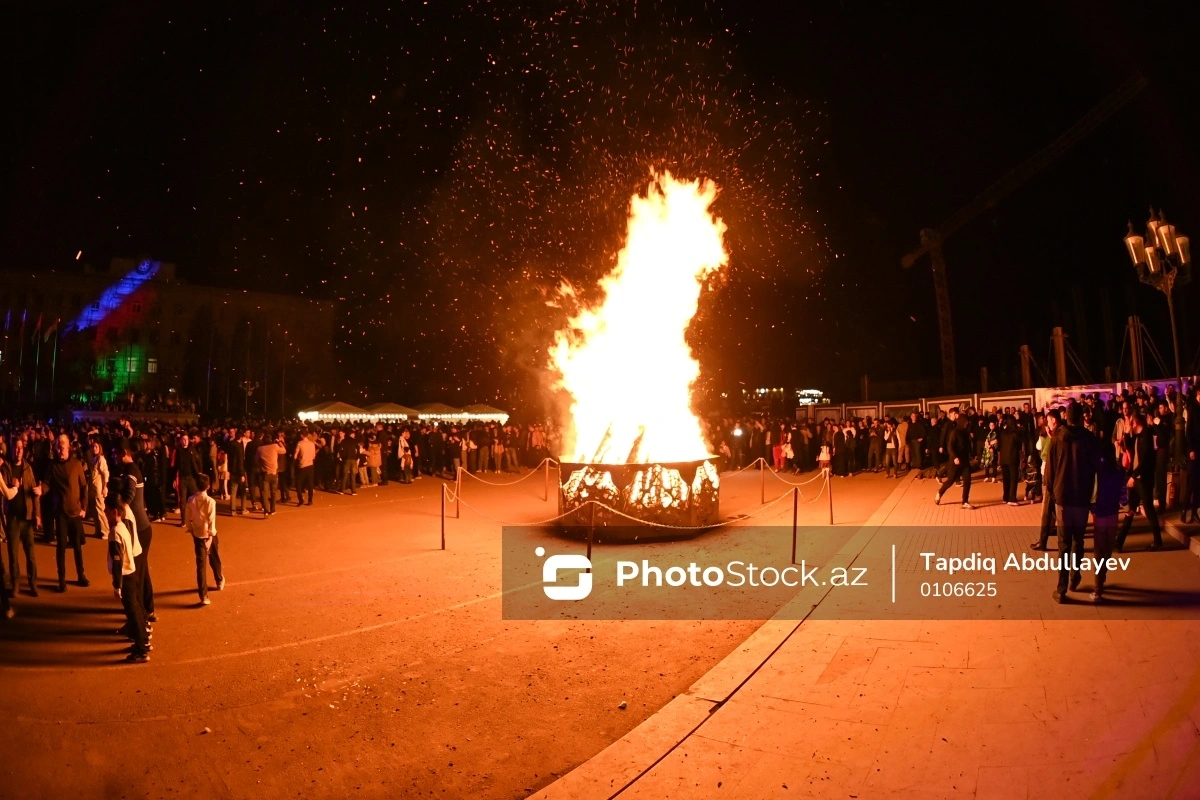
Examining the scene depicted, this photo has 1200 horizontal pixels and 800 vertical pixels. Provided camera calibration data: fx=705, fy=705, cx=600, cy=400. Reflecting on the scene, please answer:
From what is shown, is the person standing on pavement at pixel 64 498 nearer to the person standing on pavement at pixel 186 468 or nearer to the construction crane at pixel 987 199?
the person standing on pavement at pixel 186 468

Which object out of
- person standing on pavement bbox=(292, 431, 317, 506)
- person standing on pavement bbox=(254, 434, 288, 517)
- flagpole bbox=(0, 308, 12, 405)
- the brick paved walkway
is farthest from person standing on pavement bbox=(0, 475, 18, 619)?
flagpole bbox=(0, 308, 12, 405)

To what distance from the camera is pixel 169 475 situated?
15078mm

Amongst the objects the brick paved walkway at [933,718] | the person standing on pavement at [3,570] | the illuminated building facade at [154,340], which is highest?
the illuminated building facade at [154,340]

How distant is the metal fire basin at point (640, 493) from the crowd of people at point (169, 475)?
535 centimetres

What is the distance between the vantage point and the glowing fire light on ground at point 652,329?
44.1 feet

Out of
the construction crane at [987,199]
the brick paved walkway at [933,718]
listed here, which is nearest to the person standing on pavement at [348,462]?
the brick paved walkway at [933,718]

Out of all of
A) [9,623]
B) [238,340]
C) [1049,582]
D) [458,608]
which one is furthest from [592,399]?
[238,340]

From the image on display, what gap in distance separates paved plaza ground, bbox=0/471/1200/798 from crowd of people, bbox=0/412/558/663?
700mm

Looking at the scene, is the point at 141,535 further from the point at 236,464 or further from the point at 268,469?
the point at 236,464

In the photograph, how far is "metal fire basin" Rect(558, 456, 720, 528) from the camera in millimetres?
11359

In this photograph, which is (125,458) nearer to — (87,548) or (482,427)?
(87,548)

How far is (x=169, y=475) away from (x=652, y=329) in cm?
1075

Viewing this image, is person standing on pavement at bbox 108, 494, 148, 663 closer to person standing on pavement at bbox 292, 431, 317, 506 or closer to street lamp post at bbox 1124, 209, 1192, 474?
person standing on pavement at bbox 292, 431, 317, 506

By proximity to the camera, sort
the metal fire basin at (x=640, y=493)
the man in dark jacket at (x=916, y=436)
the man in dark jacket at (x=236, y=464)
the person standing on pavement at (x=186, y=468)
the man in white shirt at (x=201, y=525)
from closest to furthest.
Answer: the man in white shirt at (x=201, y=525)
the metal fire basin at (x=640, y=493)
the person standing on pavement at (x=186, y=468)
the man in dark jacket at (x=236, y=464)
the man in dark jacket at (x=916, y=436)
